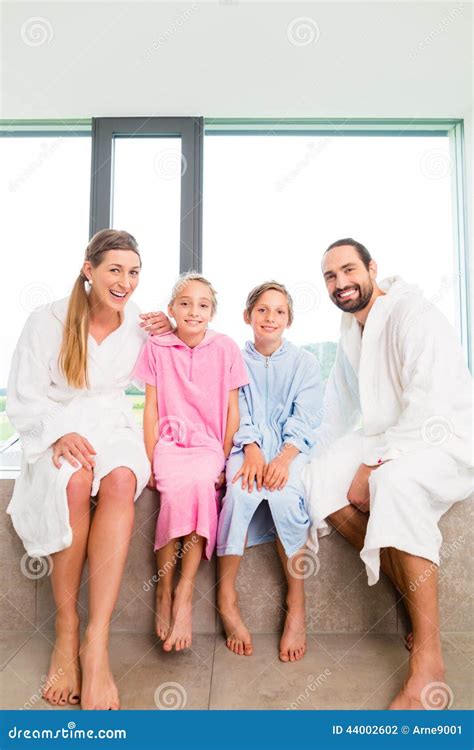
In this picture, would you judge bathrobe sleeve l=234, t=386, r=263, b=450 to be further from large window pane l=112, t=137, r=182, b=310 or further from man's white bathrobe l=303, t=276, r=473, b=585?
large window pane l=112, t=137, r=182, b=310

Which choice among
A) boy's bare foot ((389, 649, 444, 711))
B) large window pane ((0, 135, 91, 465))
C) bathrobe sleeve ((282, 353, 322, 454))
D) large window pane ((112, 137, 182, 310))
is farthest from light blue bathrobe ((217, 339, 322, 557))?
large window pane ((0, 135, 91, 465))

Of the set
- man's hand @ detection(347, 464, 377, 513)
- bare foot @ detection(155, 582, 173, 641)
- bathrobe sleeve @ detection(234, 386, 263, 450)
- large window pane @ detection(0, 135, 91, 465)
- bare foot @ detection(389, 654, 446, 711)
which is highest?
large window pane @ detection(0, 135, 91, 465)

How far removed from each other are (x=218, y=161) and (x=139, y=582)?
2.41 metres

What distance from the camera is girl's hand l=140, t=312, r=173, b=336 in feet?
6.15

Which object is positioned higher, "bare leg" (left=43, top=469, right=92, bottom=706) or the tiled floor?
"bare leg" (left=43, top=469, right=92, bottom=706)

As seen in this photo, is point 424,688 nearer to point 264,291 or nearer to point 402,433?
point 402,433

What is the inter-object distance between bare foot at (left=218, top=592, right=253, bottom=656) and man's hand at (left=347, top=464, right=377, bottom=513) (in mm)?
459

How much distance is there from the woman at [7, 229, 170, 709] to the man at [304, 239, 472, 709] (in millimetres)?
592

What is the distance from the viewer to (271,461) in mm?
1744

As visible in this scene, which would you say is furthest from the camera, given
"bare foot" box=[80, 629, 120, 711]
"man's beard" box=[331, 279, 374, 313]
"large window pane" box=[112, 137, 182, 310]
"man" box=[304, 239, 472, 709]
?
"large window pane" box=[112, 137, 182, 310]

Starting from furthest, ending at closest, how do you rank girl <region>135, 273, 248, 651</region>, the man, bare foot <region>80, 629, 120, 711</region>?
girl <region>135, 273, 248, 651</region> → the man → bare foot <region>80, 629, 120, 711</region>

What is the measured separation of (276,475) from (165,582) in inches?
18.2

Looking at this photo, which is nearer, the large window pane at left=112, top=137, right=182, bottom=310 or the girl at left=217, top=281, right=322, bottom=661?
the girl at left=217, top=281, right=322, bottom=661

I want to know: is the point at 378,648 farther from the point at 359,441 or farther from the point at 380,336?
the point at 380,336
